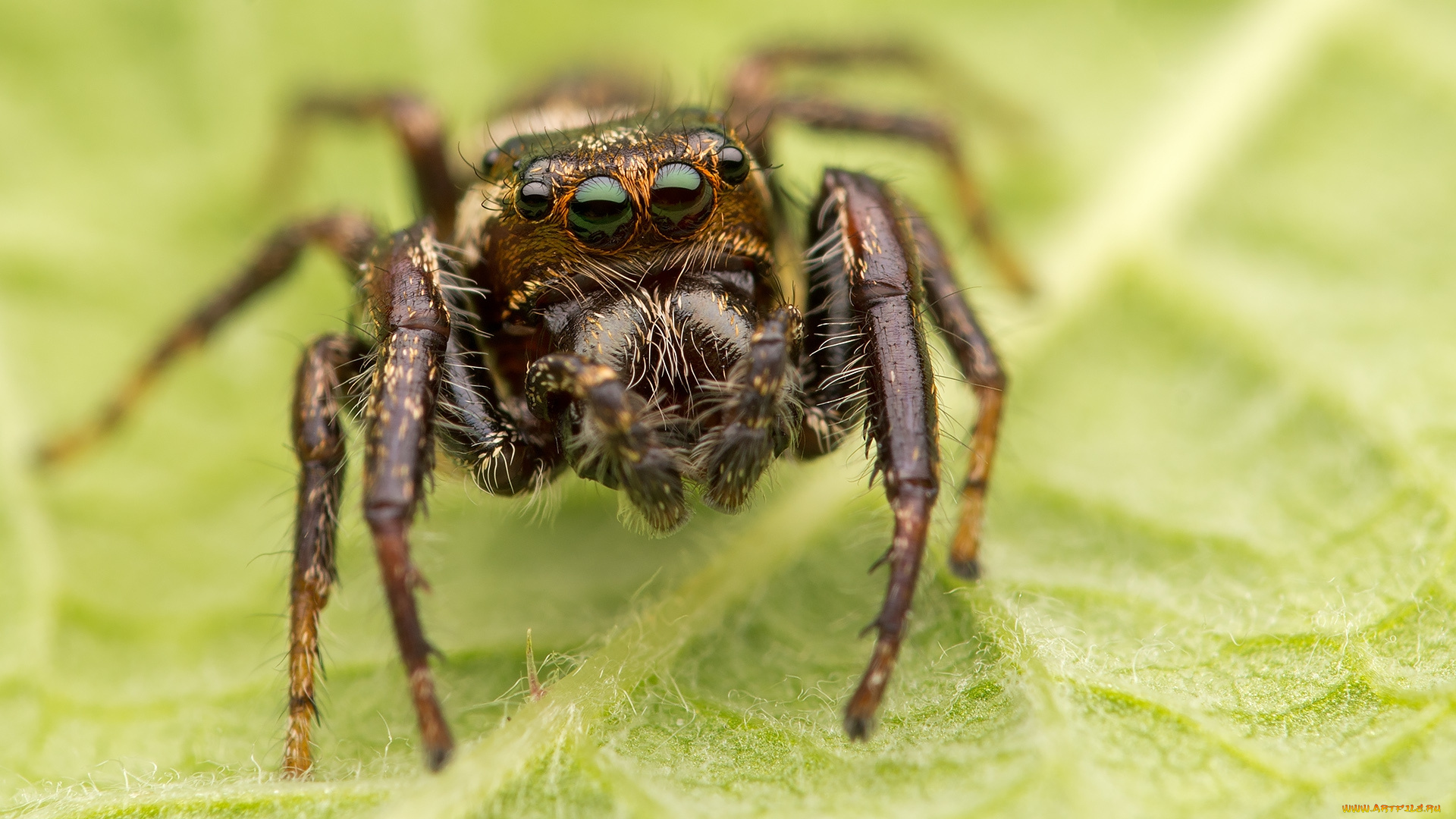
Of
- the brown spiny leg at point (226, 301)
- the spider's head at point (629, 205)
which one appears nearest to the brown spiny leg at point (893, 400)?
the spider's head at point (629, 205)

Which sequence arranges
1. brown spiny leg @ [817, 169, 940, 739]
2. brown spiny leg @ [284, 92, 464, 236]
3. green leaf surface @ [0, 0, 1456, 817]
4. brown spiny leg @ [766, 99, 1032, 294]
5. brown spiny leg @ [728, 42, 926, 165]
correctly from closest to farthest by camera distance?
brown spiny leg @ [817, 169, 940, 739]
green leaf surface @ [0, 0, 1456, 817]
brown spiny leg @ [766, 99, 1032, 294]
brown spiny leg @ [284, 92, 464, 236]
brown spiny leg @ [728, 42, 926, 165]

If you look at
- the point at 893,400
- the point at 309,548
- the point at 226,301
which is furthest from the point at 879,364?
the point at 226,301

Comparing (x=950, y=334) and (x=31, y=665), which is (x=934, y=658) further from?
(x=31, y=665)

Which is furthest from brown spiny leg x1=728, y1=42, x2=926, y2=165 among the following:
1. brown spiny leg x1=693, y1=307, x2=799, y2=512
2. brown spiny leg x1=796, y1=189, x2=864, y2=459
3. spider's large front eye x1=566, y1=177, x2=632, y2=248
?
brown spiny leg x1=693, y1=307, x2=799, y2=512

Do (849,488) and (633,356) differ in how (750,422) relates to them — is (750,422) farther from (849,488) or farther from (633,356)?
(849,488)

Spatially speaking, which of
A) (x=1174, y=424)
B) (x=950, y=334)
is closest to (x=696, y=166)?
(x=950, y=334)

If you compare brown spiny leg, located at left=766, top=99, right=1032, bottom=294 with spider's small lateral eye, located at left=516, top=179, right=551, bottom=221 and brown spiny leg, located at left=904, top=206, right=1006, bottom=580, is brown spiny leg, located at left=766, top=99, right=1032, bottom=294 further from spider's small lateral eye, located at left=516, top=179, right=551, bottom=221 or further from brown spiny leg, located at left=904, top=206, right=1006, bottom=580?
spider's small lateral eye, located at left=516, top=179, right=551, bottom=221
